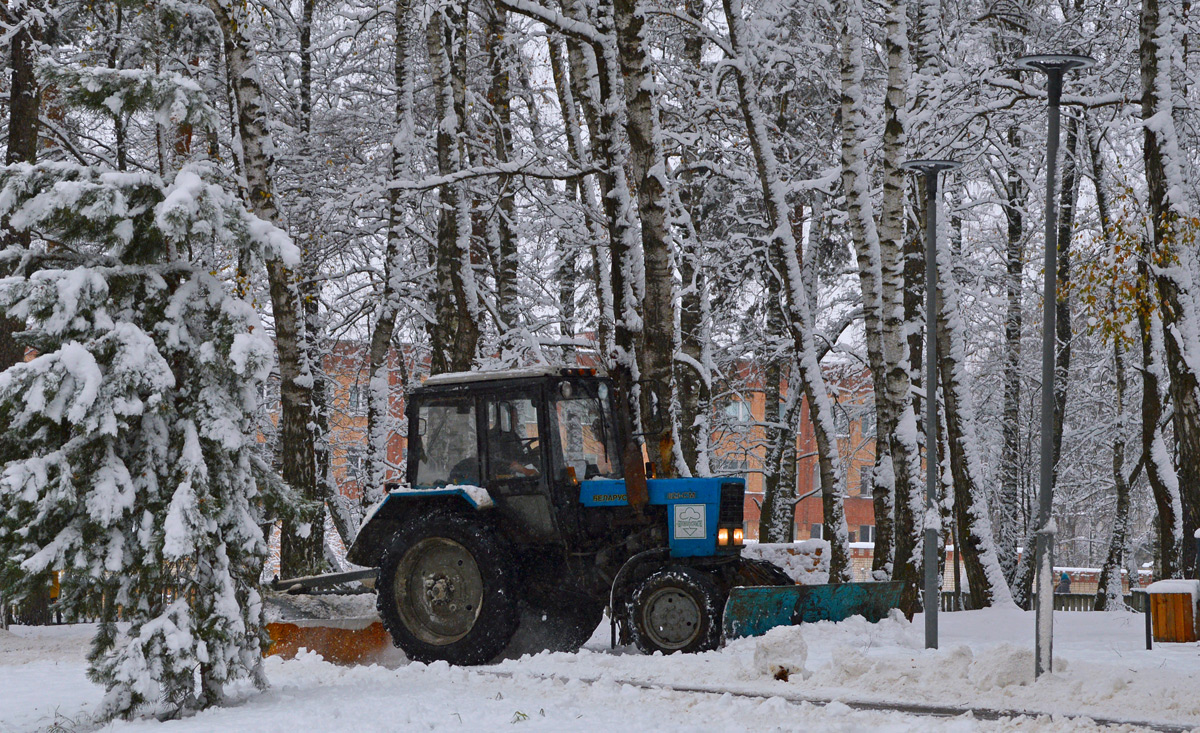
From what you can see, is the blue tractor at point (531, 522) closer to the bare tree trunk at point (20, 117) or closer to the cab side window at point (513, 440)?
the cab side window at point (513, 440)

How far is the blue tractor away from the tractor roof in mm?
11

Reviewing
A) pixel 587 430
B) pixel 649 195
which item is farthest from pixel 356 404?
pixel 587 430

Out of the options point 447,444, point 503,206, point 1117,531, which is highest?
point 503,206

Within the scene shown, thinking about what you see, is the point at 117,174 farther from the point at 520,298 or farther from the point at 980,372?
the point at 980,372

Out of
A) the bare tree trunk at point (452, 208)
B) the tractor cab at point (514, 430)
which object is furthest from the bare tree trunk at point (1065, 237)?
the tractor cab at point (514, 430)

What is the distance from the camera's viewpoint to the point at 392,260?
1886cm

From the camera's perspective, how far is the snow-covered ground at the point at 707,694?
6.66 meters

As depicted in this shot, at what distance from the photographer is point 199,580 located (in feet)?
23.7

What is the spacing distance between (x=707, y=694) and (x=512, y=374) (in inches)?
143

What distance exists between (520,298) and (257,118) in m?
9.85

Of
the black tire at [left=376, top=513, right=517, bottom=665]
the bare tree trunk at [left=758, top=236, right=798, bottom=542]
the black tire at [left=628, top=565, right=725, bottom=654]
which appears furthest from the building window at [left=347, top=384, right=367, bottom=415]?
the black tire at [left=628, top=565, right=725, bottom=654]

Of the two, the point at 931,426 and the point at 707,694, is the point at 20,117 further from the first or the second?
the point at 707,694

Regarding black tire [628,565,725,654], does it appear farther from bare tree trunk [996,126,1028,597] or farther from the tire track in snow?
bare tree trunk [996,126,1028,597]

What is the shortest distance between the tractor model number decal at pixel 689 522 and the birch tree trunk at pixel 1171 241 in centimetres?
466
